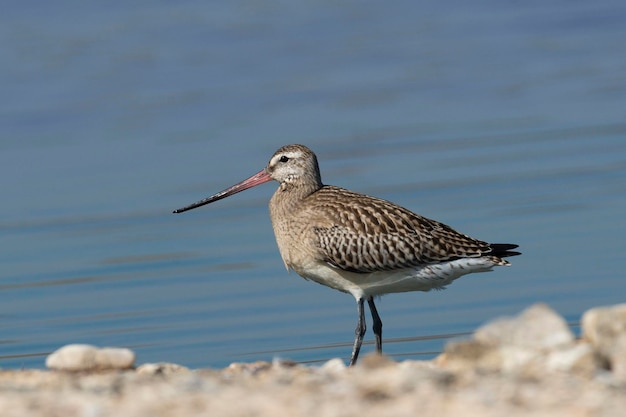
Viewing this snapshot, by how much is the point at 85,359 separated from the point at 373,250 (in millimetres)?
3493

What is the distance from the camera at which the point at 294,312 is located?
1354cm

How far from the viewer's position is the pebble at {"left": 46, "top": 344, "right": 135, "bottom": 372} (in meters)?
9.19

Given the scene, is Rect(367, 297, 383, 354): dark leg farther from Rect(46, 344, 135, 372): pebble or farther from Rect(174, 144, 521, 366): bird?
Rect(46, 344, 135, 372): pebble

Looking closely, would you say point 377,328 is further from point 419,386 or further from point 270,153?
point 270,153

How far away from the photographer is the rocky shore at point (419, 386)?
6.96 meters

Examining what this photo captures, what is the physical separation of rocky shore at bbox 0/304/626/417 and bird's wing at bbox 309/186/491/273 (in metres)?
3.32

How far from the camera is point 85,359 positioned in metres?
9.20

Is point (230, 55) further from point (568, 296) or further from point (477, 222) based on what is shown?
point (568, 296)

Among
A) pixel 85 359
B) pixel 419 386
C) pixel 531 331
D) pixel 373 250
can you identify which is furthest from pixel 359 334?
pixel 419 386

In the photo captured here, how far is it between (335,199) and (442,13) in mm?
18643

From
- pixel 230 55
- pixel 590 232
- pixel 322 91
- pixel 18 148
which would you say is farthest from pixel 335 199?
pixel 230 55

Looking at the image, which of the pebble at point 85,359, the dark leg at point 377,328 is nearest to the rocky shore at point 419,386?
the pebble at point 85,359

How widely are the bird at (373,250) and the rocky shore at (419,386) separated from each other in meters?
3.36

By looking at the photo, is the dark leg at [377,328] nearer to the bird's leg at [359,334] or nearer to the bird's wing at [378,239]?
the bird's leg at [359,334]
